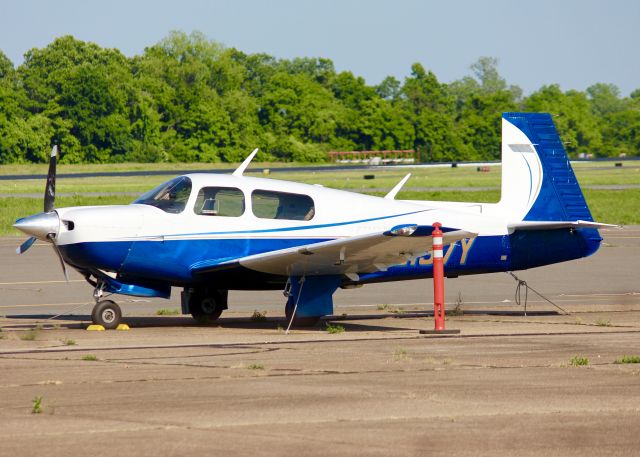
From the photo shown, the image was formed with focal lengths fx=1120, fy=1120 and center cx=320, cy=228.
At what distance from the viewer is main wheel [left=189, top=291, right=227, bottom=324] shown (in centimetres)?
1472

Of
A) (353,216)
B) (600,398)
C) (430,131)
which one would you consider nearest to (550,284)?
(353,216)

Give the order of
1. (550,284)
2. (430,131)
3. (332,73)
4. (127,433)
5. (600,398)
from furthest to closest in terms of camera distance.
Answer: (332,73)
(430,131)
(550,284)
(600,398)
(127,433)

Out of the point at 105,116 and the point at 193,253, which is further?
the point at 105,116

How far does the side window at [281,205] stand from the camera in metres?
14.1

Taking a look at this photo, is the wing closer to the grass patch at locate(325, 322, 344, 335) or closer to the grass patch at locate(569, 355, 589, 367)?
the grass patch at locate(325, 322, 344, 335)

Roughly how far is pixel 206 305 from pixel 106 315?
1515 millimetres

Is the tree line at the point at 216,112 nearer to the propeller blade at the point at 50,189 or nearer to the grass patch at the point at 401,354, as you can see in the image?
the propeller blade at the point at 50,189

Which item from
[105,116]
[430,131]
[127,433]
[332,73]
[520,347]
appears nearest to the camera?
[127,433]

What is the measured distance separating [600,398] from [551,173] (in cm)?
746

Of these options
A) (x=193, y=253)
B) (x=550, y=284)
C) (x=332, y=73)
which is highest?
(x=332, y=73)

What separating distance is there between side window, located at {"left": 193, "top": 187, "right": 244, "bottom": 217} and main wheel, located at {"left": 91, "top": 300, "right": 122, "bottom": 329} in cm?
157

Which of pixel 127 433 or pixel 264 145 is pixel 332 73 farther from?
A: pixel 127 433

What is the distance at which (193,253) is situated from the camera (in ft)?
45.2

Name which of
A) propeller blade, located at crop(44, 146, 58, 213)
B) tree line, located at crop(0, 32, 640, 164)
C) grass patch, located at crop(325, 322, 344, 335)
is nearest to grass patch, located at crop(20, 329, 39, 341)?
propeller blade, located at crop(44, 146, 58, 213)
